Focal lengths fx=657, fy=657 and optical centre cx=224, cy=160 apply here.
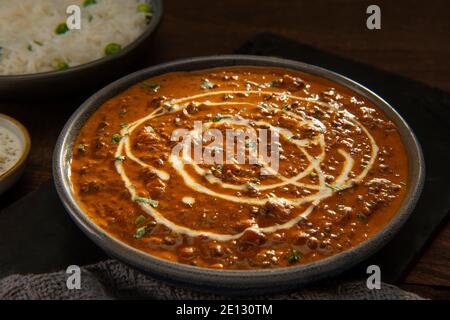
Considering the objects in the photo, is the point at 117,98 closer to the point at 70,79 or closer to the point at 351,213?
the point at 70,79

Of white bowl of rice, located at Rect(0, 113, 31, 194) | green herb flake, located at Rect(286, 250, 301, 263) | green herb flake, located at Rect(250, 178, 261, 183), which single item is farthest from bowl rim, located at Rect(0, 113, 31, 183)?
green herb flake, located at Rect(286, 250, 301, 263)

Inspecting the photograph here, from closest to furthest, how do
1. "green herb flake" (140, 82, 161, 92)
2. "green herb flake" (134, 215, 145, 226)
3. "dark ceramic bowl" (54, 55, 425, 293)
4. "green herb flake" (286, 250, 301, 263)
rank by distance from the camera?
"dark ceramic bowl" (54, 55, 425, 293) < "green herb flake" (286, 250, 301, 263) < "green herb flake" (134, 215, 145, 226) < "green herb flake" (140, 82, 161, 92)

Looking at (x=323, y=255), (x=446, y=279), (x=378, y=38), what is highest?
(x=378, y=38)

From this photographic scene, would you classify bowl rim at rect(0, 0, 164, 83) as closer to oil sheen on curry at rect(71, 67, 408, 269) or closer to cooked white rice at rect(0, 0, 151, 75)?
cooked white rice at rect(0, 0, 151, 75)

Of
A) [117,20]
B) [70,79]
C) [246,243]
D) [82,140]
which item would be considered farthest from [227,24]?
[246,243]

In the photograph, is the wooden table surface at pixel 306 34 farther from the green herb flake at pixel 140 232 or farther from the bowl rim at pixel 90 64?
the green herb flake at pixel 140 232

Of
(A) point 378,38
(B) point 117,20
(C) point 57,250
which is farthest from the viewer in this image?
(A) point 378,38

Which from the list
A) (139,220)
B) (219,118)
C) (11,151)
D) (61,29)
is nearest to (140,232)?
(139,220)
